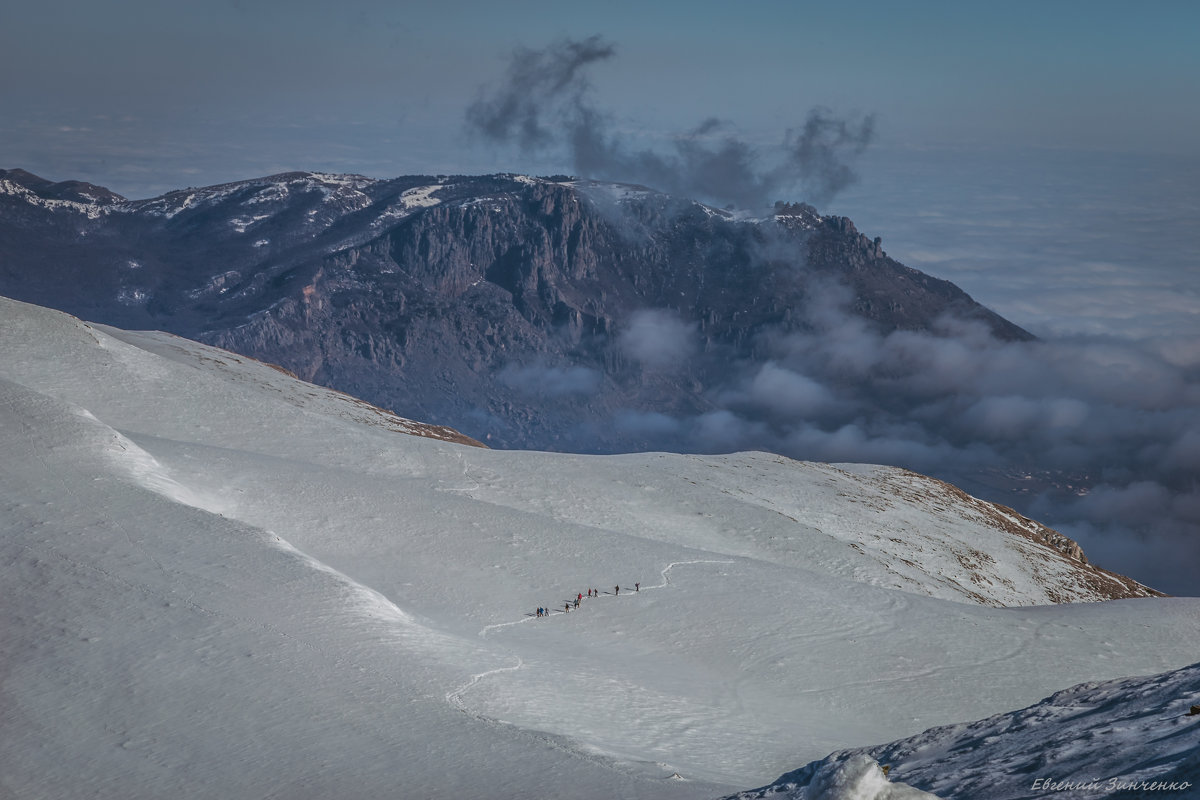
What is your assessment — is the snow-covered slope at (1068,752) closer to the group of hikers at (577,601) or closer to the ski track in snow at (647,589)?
the ski track in snow at (647,589)

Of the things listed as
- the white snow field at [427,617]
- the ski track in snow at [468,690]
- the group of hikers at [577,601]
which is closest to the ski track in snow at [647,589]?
the white snow field at [427,617]

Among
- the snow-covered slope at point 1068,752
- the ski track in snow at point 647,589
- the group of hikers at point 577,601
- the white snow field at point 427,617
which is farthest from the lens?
the group of hikers at point 577,601

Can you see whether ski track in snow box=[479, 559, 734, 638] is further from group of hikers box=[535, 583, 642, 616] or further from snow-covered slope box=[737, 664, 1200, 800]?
snow-covered slope box=[737, 664, 1200, 800]

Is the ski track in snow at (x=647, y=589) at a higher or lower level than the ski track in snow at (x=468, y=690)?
lower

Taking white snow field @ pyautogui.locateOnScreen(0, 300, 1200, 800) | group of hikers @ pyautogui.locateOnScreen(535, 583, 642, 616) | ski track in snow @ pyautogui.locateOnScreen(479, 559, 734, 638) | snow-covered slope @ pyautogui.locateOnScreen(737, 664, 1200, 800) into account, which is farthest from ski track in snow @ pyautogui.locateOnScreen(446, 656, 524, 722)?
snow-covered slope @ pyautogui.locateOnScreen(737, 664, 1200, 800)

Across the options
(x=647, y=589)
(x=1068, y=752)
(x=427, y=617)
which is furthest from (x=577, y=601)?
(x=1068, y=752)

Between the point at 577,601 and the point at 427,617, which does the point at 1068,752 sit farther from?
the point at 577,601
